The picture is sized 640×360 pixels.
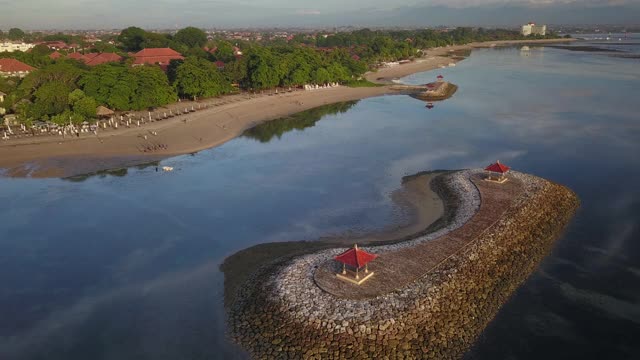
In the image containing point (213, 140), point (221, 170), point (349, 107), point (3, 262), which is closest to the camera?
point (3, 262)

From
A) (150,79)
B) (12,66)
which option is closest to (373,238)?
(150,79)

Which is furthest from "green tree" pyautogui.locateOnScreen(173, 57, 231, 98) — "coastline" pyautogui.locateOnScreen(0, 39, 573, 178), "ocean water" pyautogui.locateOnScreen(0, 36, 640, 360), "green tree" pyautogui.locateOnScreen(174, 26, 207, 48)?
"green tree" pyautogui.locateOnScreen(174, 26, 207, 48)

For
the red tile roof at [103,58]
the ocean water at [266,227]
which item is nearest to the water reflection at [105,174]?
the ocean water at [266,227]

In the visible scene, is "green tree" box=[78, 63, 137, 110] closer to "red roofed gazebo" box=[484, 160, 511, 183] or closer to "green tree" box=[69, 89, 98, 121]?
"green tree" box=[69, 89, 98, 121]

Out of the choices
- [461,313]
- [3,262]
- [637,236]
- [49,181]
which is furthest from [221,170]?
[637,236]

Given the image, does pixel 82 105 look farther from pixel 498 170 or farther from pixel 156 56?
pixel 498 170

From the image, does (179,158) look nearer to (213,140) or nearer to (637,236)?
(213,140)

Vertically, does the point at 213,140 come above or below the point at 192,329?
above
